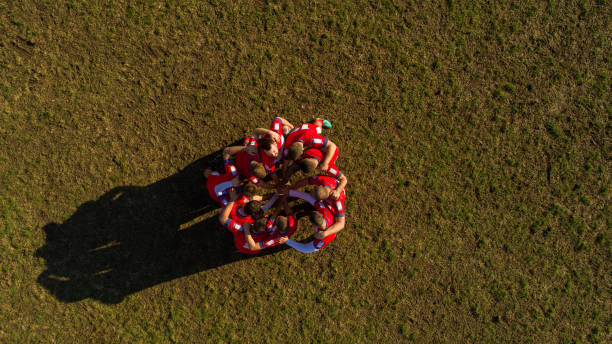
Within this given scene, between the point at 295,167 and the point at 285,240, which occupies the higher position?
the point at 295,167

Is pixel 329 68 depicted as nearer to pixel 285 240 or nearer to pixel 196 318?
pixel 285 240

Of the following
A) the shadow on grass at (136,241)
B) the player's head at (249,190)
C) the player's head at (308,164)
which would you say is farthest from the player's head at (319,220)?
the shadow on grass at (136,241)

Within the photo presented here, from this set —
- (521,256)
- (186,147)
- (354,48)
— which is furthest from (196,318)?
(521,256)

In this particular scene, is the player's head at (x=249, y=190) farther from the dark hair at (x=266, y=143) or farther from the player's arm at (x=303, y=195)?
the player's arm at (x=303, y=195)

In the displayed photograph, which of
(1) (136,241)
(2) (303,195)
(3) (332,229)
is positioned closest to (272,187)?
(2) (303,195)

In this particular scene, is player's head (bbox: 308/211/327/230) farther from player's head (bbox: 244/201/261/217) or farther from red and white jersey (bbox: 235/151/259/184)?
red and white jersey (bbox: 235/151/259/184)

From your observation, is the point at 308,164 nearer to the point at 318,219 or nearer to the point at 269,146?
the point at 269,146
